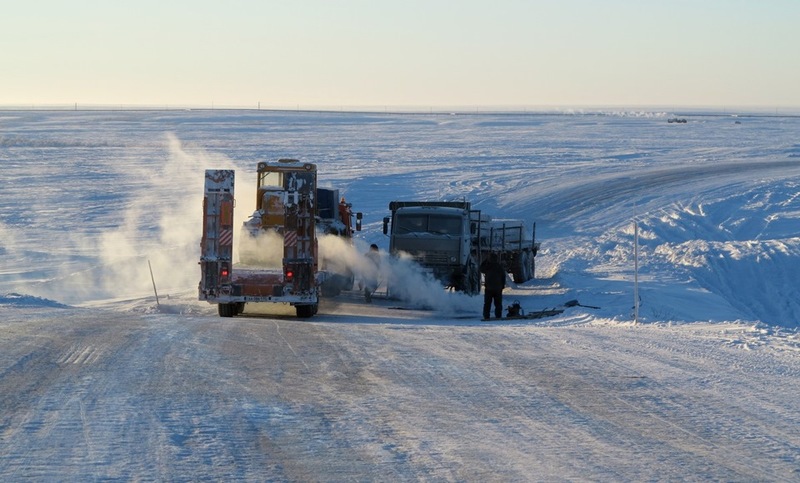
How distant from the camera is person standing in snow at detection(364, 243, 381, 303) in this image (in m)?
25.5

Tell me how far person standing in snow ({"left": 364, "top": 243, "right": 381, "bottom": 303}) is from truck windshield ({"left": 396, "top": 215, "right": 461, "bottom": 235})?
790 millimetres

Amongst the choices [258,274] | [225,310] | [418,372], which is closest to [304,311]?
[258,274]

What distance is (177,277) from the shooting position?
102 ft

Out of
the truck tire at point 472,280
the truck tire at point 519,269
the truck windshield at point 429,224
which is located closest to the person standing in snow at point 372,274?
the truck windshield at point 429,224

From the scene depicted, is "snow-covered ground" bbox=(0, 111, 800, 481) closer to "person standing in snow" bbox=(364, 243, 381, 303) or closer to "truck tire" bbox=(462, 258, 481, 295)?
"person standing in snow" bbox=(364, 243, 381, 303)

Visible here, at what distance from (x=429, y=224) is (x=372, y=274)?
1.87m

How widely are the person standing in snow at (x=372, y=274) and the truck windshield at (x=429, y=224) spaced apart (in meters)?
0.79

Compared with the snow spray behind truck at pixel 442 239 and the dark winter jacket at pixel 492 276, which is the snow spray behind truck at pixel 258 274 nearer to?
the dark winter jacket at pixel 492 276

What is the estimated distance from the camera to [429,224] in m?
25.8

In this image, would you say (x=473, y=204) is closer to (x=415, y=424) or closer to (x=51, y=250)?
(x=51, y=250)

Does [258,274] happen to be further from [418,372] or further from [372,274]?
[418,372]

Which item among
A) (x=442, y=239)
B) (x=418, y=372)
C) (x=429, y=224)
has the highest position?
(x=429, y=224)

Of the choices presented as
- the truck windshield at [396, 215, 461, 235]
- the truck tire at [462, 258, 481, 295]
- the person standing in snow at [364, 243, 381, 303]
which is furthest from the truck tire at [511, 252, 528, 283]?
the person standing in snow at [364, 243, 381, 303]

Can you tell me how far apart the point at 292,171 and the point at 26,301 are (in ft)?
21.0
